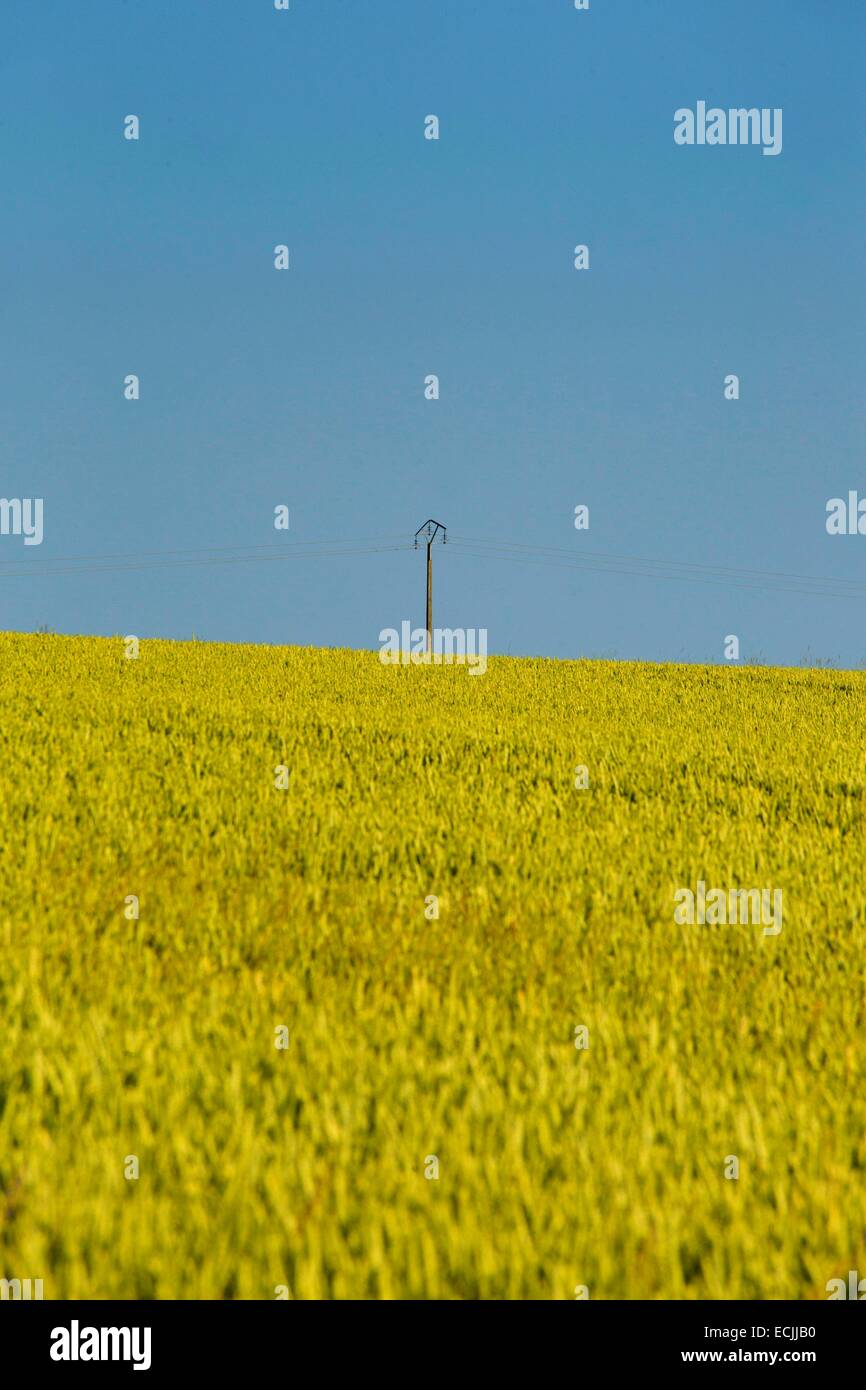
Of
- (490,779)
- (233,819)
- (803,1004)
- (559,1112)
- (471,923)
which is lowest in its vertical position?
(559,1112)

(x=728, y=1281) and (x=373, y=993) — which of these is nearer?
(x=728, y=1281)

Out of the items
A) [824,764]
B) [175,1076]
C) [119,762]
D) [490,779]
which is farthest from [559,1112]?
[824,764]

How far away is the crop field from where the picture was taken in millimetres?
3555

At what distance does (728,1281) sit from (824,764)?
39.0ft

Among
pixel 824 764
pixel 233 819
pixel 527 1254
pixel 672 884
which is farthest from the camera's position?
pixel 824 764

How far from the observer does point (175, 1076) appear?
4672 mm

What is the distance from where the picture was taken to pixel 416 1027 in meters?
5.45

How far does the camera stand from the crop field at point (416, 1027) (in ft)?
11.7

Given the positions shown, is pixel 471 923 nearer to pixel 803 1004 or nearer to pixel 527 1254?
pixel 803 1004

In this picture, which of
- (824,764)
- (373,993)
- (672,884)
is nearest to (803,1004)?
(672,884)

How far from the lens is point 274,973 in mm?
6094

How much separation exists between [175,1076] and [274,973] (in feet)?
4.74

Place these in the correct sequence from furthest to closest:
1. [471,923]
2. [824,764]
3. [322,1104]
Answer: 1. [824,764]
2. [471,923]
3. [322,1104]
